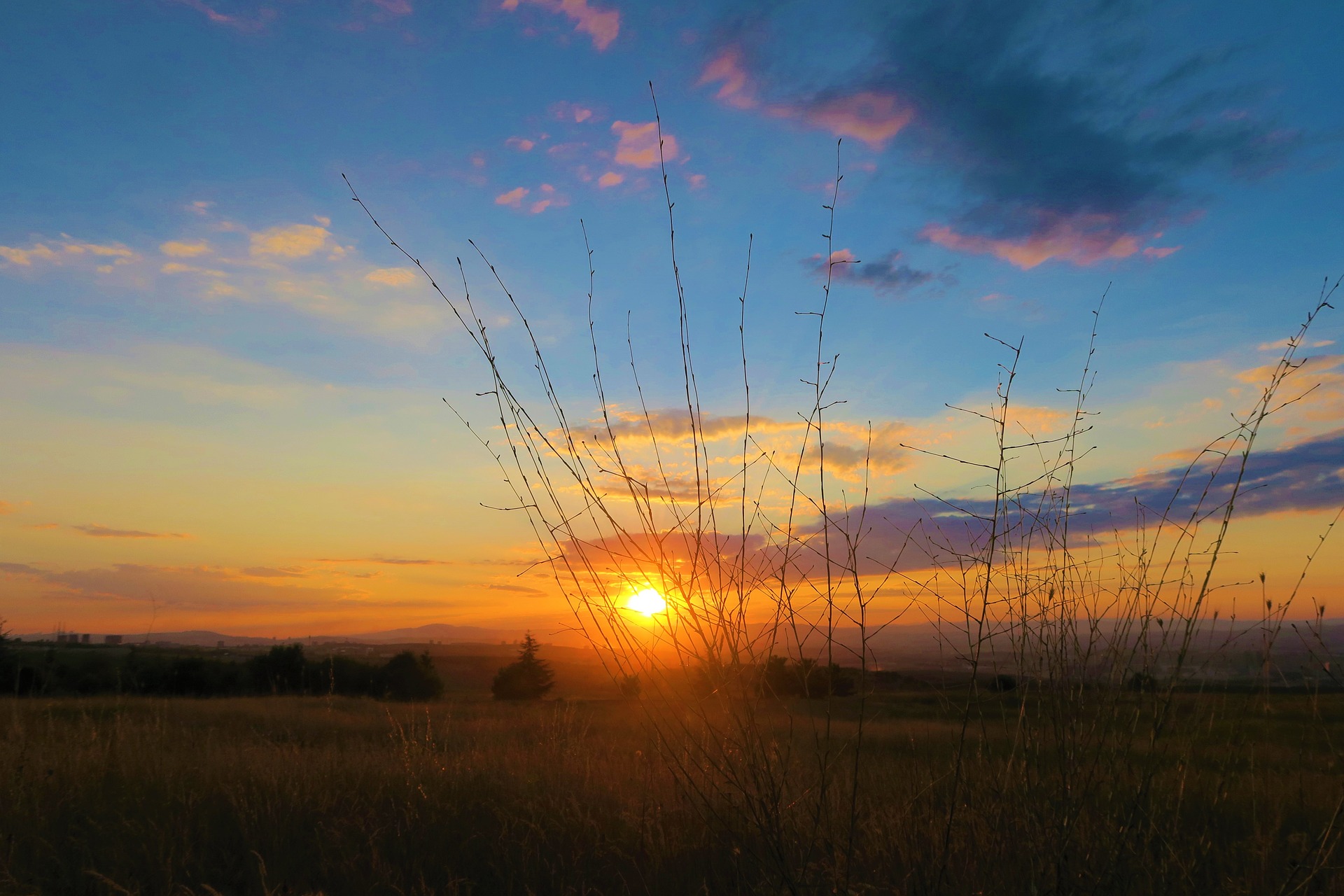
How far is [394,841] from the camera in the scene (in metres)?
3.79

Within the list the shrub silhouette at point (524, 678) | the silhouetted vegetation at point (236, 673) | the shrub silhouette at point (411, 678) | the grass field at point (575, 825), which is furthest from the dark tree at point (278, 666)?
the grass field at point (575, 825)

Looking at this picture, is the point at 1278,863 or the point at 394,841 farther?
the point at 394,841

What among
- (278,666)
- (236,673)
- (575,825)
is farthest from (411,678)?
(575,825)

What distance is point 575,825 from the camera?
392cm

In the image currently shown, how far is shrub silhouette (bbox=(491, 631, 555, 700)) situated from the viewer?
130 feet

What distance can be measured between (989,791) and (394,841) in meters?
2.88

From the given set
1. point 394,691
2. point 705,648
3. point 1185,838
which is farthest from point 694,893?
point 394,691

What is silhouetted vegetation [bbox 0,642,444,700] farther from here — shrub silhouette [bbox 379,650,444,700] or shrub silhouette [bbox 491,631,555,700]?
shrub silhouette [bbox 491,631,555,700]

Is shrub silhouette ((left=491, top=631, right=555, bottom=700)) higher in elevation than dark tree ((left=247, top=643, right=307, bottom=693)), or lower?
lower

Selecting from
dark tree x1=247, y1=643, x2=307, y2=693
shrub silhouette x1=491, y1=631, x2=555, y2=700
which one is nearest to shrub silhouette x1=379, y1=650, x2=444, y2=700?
shrub silhouette x1=491, y1=631, x2=555, y2=700

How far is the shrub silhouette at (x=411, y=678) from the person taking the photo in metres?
36.9

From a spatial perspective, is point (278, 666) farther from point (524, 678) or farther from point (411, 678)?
point (524, 678)

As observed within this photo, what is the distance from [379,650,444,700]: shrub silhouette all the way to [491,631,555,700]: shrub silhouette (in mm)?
3167

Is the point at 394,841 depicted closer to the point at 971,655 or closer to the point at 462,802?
the point at 462,802
